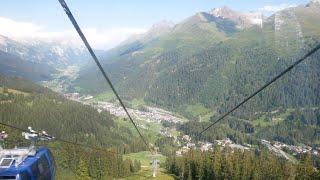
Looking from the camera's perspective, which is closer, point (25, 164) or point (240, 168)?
point (25, 164)

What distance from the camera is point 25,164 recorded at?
76.5ft

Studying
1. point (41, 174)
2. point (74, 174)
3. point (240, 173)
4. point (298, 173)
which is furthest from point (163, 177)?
point (41, 174)

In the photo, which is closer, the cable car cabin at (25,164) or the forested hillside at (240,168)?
the cable car cabin at (25,164)

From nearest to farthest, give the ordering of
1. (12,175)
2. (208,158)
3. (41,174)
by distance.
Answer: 1. (12,175)
2. (41,174)
3. (208,158)

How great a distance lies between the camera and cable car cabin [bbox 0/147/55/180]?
21.8m

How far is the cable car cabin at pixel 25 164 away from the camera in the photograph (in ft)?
71.7

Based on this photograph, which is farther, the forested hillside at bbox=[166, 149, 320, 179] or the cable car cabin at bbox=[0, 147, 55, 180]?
the forested hillside at bbox=[166, 149, 320, 179]

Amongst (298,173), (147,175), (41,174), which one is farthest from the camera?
(147,175)

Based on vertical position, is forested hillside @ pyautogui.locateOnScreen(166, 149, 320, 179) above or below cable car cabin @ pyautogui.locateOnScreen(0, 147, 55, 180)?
below

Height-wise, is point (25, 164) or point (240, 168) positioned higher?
point (25, 164)

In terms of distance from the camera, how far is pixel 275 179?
120 meters

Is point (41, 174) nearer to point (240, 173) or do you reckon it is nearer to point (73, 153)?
point (240, 173)

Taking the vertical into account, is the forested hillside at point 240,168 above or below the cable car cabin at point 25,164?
below

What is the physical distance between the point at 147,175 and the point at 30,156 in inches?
6320
